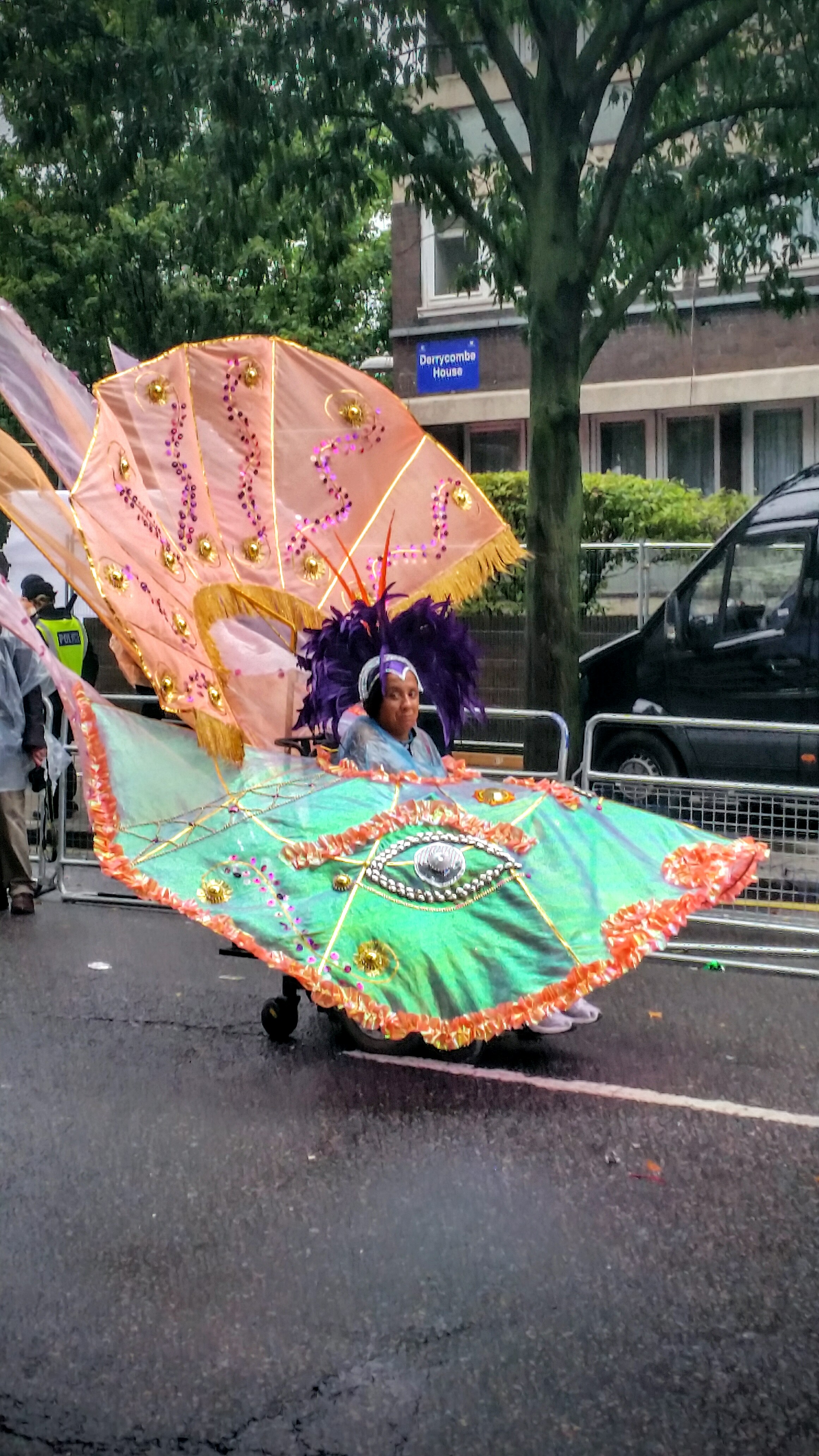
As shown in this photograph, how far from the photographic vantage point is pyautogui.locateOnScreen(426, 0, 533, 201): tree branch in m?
10.7

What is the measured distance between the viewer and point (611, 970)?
18.0ft

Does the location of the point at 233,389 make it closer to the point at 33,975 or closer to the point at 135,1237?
the point at 33,975

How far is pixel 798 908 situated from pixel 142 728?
149 inches

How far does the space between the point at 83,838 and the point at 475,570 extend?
4.26m

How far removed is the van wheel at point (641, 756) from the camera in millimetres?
11016

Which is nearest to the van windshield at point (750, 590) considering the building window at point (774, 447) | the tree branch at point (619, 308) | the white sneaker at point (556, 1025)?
the tree branch at point (619, 308)

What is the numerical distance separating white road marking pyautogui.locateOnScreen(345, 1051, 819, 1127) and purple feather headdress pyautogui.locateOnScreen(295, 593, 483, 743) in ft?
4.40

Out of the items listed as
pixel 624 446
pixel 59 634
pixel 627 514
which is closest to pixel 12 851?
pixel 59 634

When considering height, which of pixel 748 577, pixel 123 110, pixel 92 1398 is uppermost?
pixel 123 110

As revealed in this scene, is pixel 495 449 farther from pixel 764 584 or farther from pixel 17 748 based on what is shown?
pixel 17 748

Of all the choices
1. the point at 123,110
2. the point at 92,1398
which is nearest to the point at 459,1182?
the point at 92,1398

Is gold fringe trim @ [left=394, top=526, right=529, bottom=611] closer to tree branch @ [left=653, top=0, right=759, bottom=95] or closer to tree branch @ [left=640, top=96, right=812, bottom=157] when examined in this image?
tree branch @ [left=653, top=0, right=759, bottom=95]

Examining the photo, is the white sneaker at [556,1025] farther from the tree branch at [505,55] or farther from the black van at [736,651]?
the tree branch at [505,55]

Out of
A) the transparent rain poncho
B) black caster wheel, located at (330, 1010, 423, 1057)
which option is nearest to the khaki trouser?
the transparent rain poncho
